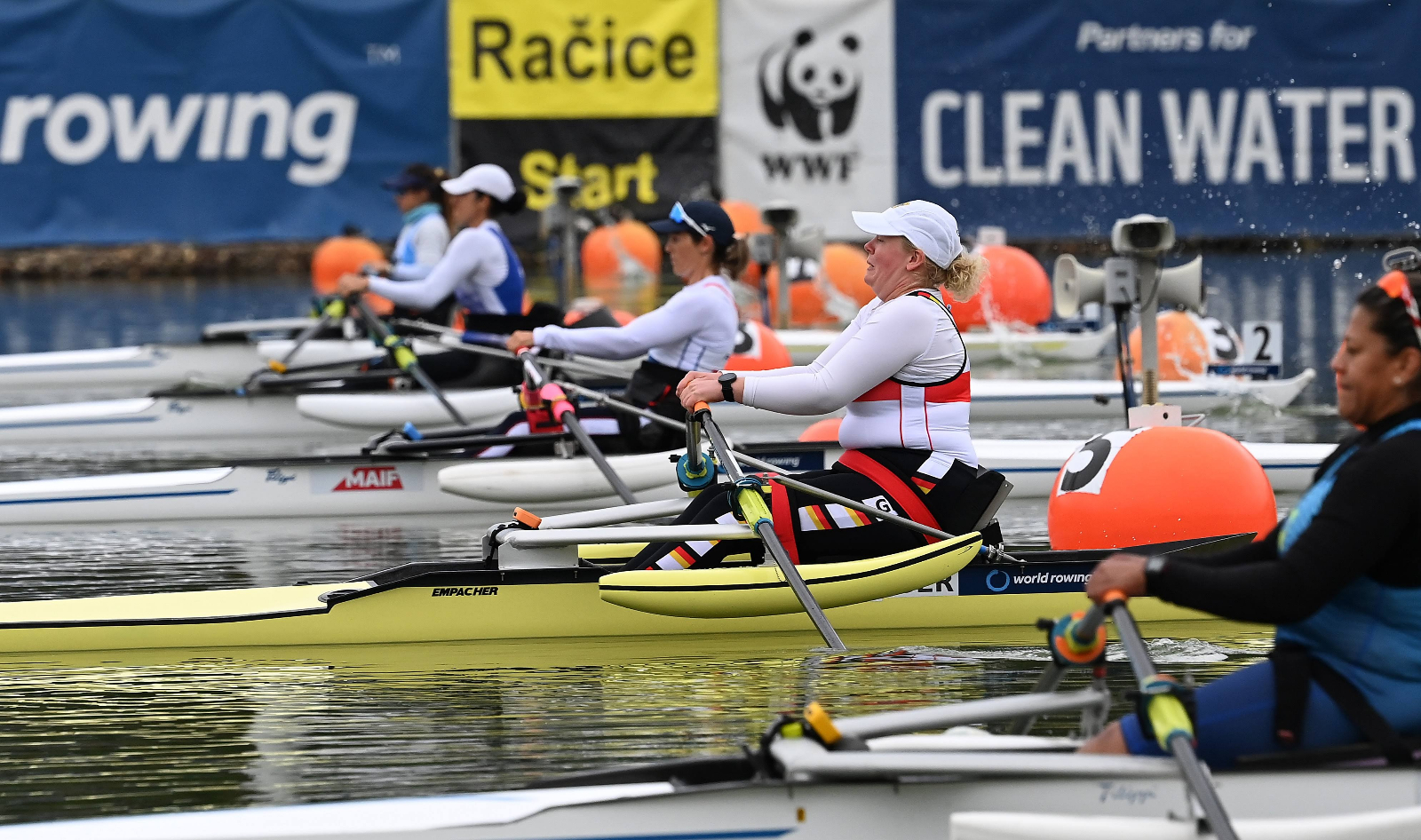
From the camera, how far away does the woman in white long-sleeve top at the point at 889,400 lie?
420 cm

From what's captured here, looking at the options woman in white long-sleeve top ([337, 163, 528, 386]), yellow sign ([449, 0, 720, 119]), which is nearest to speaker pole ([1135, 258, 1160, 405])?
woman in white long-sleeve top ([337, 163, 528, 386])

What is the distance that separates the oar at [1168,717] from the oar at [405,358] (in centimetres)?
531

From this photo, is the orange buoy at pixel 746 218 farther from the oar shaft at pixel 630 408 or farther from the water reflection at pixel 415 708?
the water reflection at pixel 415 708

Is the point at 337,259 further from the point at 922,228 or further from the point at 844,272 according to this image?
the point at 922,228

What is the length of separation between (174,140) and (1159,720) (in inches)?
679

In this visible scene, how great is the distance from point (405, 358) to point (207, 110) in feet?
38.7

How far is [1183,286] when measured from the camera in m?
5.97

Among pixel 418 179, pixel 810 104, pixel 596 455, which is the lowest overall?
pixel 596 455

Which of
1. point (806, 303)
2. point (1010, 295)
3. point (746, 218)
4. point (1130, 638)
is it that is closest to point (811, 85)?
point (746, 218)

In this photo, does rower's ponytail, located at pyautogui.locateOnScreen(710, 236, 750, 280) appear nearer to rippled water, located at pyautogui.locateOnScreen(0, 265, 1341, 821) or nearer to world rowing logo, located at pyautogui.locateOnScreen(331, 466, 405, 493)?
rippled water, located at pyautogui.locateOnScreen(0, 265, 1341, 821)

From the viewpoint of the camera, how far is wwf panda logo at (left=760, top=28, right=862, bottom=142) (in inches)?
717

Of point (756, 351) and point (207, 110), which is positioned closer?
point (756, 351)

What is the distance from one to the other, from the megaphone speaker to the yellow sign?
12695mm

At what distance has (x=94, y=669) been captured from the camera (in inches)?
175
